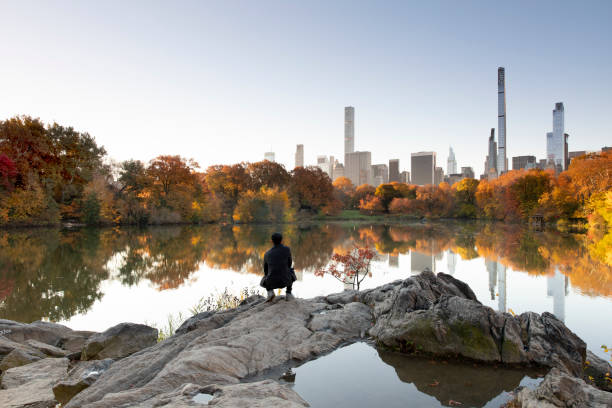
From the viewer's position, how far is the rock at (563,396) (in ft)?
12.0

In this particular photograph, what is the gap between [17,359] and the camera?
652 cm

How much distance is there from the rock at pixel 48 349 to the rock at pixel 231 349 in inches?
91.5

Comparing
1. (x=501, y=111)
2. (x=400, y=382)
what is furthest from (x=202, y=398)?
(x=501, y=111)

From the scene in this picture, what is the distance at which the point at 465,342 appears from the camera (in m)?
5.88

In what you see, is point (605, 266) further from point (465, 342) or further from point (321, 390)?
point (321, 390)

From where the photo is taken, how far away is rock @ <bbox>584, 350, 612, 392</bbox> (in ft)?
16.9

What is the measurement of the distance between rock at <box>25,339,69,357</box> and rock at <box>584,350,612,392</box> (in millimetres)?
9170

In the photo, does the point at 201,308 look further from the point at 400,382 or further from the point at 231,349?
the point at 400,382

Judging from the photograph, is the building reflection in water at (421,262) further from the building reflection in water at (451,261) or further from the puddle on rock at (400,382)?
the puddle on rock at (400,382)

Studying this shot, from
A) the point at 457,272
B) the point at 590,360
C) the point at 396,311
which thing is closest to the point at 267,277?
the point at 396,311

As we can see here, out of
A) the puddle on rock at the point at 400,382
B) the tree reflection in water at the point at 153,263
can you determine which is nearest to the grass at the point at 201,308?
the tree reflection in water at the point at 153,263

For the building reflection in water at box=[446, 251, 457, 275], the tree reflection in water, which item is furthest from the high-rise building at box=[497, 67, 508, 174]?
the building reflection in water at box=[446, 251, 457, 275]

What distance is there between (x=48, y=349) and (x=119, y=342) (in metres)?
1.43

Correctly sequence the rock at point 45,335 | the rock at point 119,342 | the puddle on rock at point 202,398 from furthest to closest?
the rock at point 45,335
the rock at point 119,342
the puddle on rock at point 202,398
